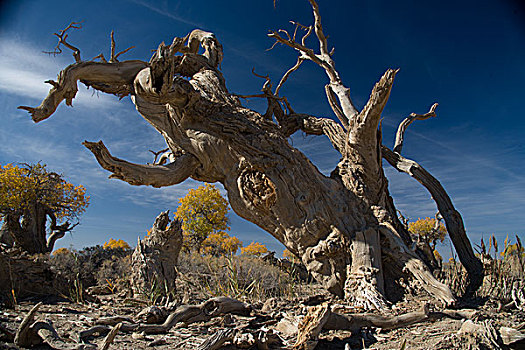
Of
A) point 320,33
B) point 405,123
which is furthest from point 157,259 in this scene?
point 320,33

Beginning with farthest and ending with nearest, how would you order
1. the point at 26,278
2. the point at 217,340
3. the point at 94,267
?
the point at 94,267 → the point at 26,278 → the point at 217,340

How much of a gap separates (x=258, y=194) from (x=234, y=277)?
151 centimetres

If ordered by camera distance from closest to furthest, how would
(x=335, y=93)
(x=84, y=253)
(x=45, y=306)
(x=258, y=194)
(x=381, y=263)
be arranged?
(x=45, y=306) → (x=381, y=263) → (x=258, y=194) → (x=335, y=93) → (x=84, y=253)

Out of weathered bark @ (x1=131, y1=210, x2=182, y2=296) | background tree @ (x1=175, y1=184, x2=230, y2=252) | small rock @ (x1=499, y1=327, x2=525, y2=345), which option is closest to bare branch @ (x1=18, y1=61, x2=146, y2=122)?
weathered bark @ (x1=131, y1=210, x2=182, y2=296)

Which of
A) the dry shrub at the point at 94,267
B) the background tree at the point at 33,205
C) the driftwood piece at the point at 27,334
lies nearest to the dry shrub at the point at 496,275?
the driftwood piece at the point at 27,334

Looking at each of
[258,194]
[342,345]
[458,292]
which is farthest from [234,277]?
[458,292]

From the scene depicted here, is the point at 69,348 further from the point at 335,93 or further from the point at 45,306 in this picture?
the point at 335,93

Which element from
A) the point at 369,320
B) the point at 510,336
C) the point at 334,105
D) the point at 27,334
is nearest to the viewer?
the point at 27,334

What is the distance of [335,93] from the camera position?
751 centimetres

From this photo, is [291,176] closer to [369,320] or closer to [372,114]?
[372,114]

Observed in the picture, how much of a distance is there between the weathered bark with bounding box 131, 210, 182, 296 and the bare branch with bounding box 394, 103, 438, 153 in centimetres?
509

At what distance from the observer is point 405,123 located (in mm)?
7480

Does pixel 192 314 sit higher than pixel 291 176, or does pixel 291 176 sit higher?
pixel 291 176

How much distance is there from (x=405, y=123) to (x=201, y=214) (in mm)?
16645
